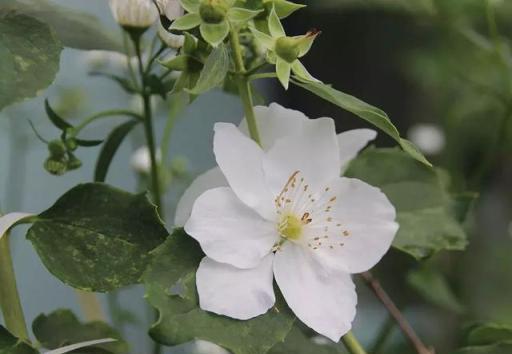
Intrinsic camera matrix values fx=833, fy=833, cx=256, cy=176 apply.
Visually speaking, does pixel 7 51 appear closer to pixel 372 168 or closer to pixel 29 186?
pixel 372 168

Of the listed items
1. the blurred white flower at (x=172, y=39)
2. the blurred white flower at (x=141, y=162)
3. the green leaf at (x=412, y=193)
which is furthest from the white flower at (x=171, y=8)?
the blurred white flower at (x=141, y=162)

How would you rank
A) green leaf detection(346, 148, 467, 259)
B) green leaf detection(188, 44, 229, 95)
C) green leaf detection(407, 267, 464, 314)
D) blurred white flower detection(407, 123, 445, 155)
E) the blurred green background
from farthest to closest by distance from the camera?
blurred white flower detection(407, 123, 445, 155) → the blurred green background → green leaf detection(407, 267, 464, 314) → green leaf detection(346, 148, 467, 259) → green leaf detection(188, 44, 229, 95)

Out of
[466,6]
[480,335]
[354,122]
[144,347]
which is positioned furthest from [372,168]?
Result: [354,122]

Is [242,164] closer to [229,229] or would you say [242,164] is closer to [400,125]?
[229,229]

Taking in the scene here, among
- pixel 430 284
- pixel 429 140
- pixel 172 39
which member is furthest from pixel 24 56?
pixel 429 140

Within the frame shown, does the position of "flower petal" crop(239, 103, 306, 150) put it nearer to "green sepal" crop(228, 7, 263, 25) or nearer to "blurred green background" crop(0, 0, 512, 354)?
"green sepal" crop(228, 7, 263, 25)

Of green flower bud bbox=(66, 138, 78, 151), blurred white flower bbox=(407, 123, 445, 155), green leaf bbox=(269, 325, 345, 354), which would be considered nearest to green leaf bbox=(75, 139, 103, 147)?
green flower bud bbox=(66, 138, 78, 151)
